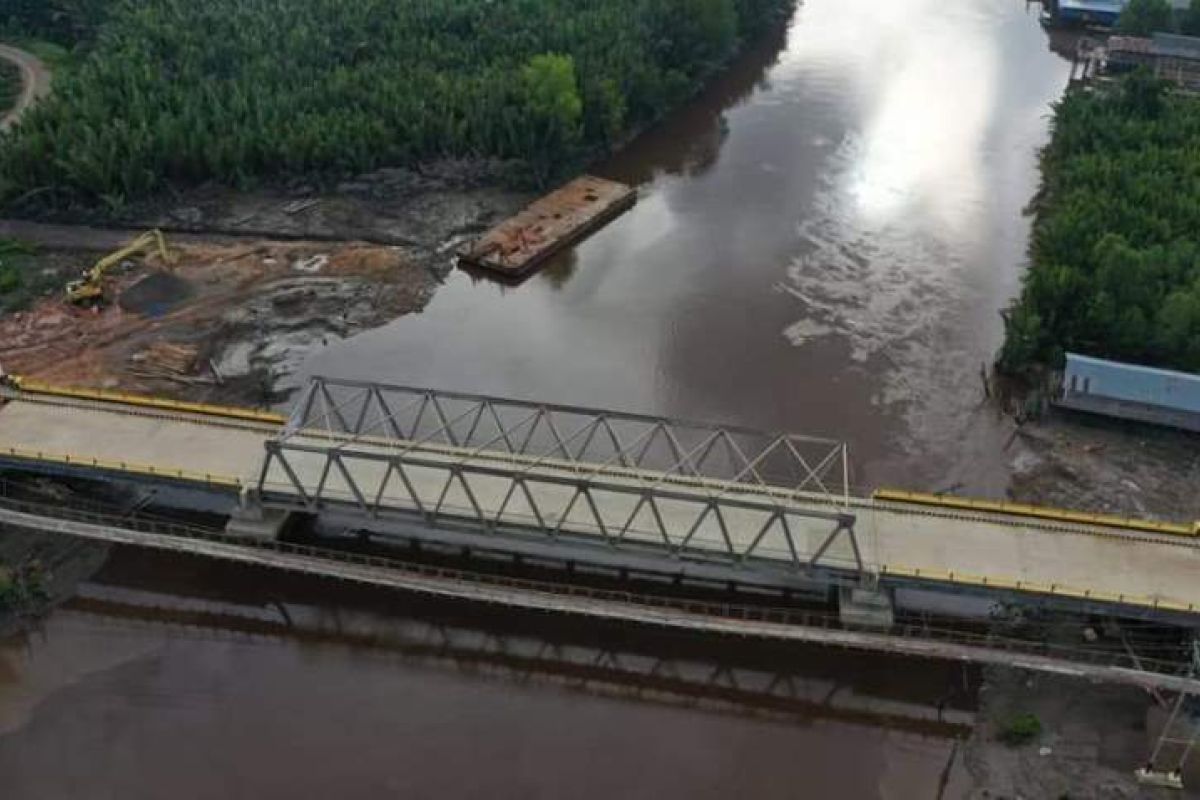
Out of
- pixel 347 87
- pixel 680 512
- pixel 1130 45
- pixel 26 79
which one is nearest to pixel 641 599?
pixel 680 512

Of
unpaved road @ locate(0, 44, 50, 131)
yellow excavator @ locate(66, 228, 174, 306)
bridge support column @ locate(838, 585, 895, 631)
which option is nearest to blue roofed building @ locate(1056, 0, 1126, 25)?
bridge support column @ locate(838, 585, 895, 631)

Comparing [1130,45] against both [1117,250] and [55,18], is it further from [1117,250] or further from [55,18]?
[55,18]

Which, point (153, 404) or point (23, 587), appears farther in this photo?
point (153, 404)

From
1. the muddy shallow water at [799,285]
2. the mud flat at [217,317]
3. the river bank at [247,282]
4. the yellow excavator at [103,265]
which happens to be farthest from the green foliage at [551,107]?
the yellow excavator at [103,265]

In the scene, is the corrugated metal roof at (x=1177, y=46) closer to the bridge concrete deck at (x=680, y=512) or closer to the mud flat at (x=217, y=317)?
the bridge concrete deck at (x=680, y=512)

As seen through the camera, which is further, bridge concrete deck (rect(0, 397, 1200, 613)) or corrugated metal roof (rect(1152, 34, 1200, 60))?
corrugated metal roof (rect(1152, 34, 1200, 60))

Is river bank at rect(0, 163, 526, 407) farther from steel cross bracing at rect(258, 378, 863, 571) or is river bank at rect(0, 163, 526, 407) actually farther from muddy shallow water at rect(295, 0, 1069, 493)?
steel cross bracing at rect(258, 378, 863, 571)
